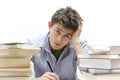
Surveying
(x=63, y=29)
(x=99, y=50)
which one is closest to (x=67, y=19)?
(x=63, y=29)

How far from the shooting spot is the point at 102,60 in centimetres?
142

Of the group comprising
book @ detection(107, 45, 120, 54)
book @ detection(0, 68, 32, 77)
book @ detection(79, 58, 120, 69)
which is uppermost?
book @ detection(0, 68, 32, 77)

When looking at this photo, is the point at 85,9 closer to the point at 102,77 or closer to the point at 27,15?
the point at 27,15

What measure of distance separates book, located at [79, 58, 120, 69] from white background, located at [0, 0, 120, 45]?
2.03 ft

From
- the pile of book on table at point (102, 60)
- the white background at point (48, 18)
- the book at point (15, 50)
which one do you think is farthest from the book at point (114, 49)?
the book at point (15, 50)

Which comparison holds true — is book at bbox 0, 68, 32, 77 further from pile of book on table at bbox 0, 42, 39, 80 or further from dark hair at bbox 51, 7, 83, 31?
dark hair at bbox 51, 7, 83, 31

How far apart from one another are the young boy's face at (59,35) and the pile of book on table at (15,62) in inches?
22.9

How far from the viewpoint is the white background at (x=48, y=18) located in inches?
78.7

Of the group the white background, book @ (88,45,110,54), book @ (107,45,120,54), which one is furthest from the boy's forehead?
the white background

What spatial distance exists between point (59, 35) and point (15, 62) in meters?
0.61

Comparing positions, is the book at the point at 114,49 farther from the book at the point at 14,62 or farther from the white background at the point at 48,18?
the book at the point at 14,62

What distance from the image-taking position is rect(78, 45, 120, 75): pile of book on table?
141 cm

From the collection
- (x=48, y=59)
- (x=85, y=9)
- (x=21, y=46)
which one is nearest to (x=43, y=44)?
(x=48, y=59)

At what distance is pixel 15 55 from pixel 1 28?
138cm
